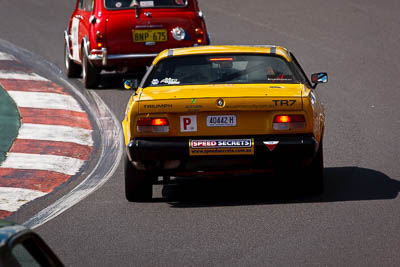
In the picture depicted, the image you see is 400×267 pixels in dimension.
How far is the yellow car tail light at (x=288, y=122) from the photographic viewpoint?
26.9 feet

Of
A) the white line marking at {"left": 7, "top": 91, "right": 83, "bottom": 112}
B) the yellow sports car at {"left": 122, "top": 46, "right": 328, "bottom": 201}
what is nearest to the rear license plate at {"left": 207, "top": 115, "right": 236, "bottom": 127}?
the yellow sports car at {"left": 122, "top": 46, "right": 328, "bottom": 201}

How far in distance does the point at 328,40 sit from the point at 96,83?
5.51 m

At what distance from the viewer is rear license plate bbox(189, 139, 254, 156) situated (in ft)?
26.8

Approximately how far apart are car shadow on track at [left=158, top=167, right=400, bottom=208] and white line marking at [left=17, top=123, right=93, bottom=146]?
9.39ft

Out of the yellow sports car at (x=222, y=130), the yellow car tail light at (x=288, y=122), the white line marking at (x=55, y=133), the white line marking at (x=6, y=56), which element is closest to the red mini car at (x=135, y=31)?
the white line marking at (x=55, y=133)

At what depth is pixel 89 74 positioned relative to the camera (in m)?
15.6

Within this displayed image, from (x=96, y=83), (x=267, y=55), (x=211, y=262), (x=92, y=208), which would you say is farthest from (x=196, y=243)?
(x=96, y=83)

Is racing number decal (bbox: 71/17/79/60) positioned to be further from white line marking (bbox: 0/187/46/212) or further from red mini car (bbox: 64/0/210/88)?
white line marking (bbox: 0/187/46/212)

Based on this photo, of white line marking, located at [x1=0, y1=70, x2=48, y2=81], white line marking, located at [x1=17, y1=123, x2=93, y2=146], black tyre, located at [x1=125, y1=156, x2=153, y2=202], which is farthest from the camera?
white line marking, located at [x1=0, y1=70, x2=48, y2=81]

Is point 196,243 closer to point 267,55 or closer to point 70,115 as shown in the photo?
point 267,55

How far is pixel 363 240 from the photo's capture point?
23.1ft

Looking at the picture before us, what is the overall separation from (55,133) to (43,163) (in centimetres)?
166

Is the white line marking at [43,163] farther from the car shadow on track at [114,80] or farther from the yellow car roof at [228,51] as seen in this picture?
the car shadow on track at [114,80]

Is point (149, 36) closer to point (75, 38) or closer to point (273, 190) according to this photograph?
point (75, 38)
